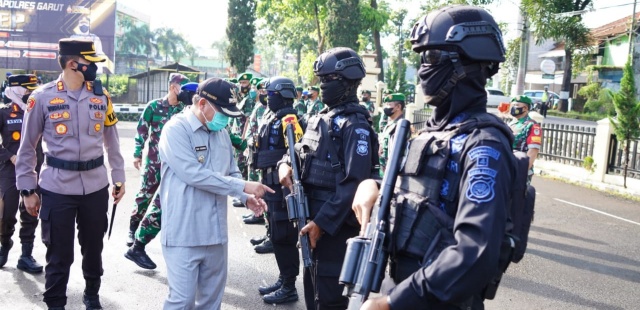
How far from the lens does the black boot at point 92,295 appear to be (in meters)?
4.83

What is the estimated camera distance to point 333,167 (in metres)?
3.88

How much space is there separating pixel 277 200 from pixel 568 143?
11954mm

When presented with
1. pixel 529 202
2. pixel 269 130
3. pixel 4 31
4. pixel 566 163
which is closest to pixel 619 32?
pixel 566 163

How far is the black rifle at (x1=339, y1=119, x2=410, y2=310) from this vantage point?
2152 mm

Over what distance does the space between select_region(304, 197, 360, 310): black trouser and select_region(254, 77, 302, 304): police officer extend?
4.39ft

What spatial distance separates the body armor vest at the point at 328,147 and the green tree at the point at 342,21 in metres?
24.4

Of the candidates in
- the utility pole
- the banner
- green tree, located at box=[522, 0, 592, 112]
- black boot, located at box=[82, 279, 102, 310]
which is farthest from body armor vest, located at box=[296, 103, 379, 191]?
the banner

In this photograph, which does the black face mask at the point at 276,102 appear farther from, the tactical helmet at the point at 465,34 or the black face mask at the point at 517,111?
the tactical helmet at the point at 465,34

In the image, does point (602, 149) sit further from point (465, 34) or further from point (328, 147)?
point (465, 34)

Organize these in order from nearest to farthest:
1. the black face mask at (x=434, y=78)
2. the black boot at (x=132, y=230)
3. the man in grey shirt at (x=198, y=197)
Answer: the black face mask at (x=434, y=78)
the man in grey shirt at (x=198, y=197)
the black boot at (x=132, y=230)

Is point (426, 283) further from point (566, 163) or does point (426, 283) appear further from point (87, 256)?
point (566, 163)

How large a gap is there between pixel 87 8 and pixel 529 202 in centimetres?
3160

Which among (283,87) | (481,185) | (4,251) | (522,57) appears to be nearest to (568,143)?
(522,57)

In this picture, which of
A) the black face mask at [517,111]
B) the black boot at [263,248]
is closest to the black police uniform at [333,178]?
the black boot at [263,248]
